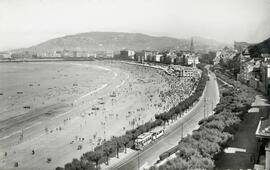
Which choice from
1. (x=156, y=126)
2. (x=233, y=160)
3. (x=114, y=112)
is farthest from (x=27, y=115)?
(x=233, y=160)

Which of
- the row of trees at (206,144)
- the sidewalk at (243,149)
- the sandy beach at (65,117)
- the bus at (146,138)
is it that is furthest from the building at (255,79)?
the bus at (146,138)

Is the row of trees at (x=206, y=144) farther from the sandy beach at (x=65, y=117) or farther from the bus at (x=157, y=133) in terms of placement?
the sandy beach at (x=65, y=117)

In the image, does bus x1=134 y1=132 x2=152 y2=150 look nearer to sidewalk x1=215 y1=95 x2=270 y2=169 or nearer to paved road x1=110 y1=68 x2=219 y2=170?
paved road x1=110 y1=68 x2=219 y2=170

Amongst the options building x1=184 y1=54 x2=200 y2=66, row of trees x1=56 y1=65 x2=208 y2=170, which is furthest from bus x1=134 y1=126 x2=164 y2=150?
building x1=184 y1=54 x2=200 y2=66

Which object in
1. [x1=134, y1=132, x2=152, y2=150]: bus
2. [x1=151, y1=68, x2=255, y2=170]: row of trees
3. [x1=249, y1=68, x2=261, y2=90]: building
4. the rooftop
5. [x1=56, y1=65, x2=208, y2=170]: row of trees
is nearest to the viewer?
the rooftop

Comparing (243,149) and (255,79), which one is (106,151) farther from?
(255,79)

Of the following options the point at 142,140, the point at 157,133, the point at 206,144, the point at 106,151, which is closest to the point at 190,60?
the point at 157,133
